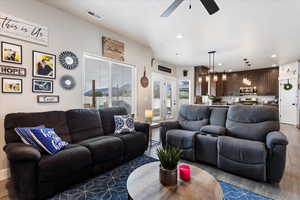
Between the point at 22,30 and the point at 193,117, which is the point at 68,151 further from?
the point at 193,117

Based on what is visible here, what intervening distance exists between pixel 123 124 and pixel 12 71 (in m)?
2.04

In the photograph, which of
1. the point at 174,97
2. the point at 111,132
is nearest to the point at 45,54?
the point at 111,132

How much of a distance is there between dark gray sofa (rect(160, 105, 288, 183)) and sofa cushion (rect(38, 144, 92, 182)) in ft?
5.58

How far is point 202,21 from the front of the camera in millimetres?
3209

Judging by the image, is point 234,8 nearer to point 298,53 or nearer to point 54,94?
point 54,94

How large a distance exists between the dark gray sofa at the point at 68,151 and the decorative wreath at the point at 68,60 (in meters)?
1.00

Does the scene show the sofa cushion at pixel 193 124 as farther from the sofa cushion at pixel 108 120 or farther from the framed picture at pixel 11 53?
the framed picture at pixel 11 53

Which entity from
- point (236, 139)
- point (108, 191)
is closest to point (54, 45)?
point (108, 191)

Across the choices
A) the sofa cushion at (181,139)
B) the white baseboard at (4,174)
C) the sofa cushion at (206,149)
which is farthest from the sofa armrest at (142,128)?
the white baseboard at (4,174)

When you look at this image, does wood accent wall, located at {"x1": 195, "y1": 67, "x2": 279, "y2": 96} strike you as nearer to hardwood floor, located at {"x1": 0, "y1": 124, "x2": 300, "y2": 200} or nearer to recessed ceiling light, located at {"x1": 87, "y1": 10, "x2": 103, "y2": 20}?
hardwood floor, located at {"x1": 0, "y1": 124, "x2": 300, "y2": 200}

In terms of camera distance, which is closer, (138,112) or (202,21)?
(202,21)

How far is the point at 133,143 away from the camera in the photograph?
2.94 metres

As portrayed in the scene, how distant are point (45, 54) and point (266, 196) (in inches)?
159

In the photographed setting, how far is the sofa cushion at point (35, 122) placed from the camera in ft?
7.07
